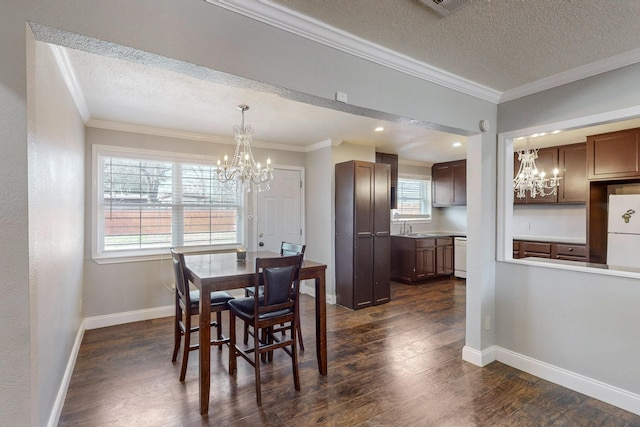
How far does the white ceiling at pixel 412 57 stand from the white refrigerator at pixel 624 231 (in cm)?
229

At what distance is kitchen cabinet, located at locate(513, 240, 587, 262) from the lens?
4655 millimetres

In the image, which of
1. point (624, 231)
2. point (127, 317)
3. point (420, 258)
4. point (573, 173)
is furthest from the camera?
point (420, 258)

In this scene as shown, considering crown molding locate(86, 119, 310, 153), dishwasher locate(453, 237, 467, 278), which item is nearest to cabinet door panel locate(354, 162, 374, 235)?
crown molding locate(86, 119, 310, 153)

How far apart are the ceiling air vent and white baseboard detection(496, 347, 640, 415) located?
109 inches

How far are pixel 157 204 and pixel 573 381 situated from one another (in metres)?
4.61

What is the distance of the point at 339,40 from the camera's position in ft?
Answer: 6.15

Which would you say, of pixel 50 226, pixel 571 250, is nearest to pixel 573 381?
pixel 571 250

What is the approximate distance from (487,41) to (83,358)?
4121 mm

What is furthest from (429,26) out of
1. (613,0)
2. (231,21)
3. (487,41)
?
(231,21)

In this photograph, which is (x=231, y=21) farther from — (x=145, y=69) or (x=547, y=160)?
(x=547, y=160)

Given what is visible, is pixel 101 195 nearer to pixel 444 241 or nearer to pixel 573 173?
pixel 444 241

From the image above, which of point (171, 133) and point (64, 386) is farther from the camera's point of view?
point (171, 133)

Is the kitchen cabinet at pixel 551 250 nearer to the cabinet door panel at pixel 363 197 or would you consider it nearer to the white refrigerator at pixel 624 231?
the white refrigerator at pixel 624 231

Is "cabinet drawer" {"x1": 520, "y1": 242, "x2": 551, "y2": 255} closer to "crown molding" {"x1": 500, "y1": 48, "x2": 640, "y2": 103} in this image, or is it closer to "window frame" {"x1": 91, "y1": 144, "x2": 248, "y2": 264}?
"crown molding" {"x1": 500, "y1": 48, "x2": 640, "y2": 103}
